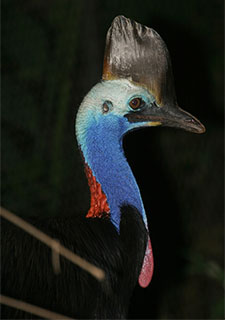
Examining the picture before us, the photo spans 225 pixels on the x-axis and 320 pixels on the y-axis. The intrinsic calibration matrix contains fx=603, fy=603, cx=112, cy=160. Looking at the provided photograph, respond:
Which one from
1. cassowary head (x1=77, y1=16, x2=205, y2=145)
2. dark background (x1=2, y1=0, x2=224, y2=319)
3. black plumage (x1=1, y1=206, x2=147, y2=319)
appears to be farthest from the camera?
dark background (x1=2, y1=0, x2=224, y2=319)

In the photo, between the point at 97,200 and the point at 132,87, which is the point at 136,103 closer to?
the point at 132,87

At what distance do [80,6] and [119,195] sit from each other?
1659 millimetres

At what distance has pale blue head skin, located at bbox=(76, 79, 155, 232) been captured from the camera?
1669 mm

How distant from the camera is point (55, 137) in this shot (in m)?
3.17

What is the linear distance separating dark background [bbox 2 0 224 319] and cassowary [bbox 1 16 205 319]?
4.27 feet

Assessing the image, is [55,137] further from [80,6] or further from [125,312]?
[125,312]

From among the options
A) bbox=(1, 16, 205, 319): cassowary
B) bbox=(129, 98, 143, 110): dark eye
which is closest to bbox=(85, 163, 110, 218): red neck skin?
bbox=(1, 16, 205, 319): cassowary

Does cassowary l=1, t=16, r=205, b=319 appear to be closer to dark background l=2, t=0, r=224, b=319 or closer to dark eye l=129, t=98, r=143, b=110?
dark eye l=129, t=98, r=143, b=110

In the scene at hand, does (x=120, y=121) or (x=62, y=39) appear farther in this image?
(x=62, y=39)

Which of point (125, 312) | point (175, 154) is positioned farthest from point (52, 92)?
point (125, 312)

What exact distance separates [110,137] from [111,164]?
0.08 meters

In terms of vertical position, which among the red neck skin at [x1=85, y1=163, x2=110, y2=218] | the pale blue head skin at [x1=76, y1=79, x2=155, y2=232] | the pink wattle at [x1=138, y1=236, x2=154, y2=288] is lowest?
the pink wattle at [x1=138, y1=236, x2=154, y2=288]

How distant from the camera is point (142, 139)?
3342 millimetres

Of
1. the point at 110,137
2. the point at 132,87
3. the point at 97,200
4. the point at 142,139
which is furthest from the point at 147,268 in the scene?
the point at 142,139
